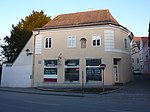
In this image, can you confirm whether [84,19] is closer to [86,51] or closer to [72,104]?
[86,51]

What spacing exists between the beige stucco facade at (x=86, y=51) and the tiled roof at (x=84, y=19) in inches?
27.3

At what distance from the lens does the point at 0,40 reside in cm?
4988

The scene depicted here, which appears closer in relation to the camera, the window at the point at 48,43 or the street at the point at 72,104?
the street at the point at 72,104

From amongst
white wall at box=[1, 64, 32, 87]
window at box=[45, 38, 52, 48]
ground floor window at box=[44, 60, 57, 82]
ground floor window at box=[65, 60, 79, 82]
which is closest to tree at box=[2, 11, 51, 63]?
white wall at box=[1, 64, 32, 87]

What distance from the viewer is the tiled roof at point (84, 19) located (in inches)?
1221

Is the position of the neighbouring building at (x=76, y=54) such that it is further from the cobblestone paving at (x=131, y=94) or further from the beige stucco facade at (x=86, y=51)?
the cobblestone paving at (x=131, y=94)

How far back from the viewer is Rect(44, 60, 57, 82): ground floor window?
3189 cm

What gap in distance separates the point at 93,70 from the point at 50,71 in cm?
618

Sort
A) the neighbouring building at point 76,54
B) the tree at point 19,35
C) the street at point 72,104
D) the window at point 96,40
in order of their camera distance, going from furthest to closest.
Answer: the tree at point 19,35 → the window at point 96,40 → the neighbouring building at point 76,54 → the street at point 72,104

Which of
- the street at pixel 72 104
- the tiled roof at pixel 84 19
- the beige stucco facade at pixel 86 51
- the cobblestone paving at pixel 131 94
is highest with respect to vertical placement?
the tiled roof at pixel 84 19

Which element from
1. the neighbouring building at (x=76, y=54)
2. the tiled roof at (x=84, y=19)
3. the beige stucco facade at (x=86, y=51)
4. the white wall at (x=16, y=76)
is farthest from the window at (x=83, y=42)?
the white wall at (x=16, y=76)

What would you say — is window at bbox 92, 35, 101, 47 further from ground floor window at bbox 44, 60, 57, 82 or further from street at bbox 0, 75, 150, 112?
street at bbox 0, 75, 150, 112

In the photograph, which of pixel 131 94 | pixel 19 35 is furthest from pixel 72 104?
pixel 19 35

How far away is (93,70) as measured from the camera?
30172mm
